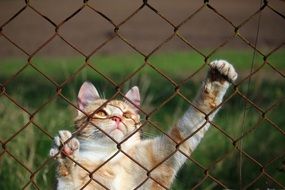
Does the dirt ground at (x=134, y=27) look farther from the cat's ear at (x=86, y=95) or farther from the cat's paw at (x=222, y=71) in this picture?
the cat's paw at (x=222, y=71)

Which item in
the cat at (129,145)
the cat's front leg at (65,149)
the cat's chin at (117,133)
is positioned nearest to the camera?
the cat's front leg at (65,149)

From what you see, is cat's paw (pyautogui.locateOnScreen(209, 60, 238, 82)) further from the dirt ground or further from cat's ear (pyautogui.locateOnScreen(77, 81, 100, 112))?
the dirt ground

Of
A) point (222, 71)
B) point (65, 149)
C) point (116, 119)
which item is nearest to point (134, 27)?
point (116, 119)

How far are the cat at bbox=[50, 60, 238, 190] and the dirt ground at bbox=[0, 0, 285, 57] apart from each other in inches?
378

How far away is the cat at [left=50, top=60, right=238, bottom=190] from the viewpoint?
13.2 ft

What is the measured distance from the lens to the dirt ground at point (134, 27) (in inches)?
596

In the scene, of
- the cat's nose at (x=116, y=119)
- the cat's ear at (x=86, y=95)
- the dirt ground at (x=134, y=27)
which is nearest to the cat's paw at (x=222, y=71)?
the cat's nose at (x=116, y=119)

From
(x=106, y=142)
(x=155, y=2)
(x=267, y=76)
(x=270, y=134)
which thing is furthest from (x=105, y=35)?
(x=106, y=142)

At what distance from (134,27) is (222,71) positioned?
12.6 metres

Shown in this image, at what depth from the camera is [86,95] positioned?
4840 mm

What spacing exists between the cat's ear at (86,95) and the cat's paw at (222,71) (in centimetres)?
84

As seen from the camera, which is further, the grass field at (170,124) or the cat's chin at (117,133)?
the grass field at (170,124)

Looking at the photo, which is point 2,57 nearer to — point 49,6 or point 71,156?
point 49,6

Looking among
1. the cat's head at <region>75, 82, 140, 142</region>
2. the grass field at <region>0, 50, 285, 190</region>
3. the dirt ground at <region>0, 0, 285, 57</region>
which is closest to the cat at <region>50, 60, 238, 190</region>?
the cat's head at <region>75, 82, 140, 142</region>
